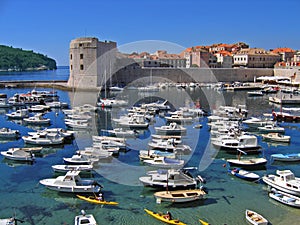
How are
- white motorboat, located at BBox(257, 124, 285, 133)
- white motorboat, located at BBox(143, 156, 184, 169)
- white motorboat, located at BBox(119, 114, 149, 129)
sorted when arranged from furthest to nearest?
white motorboat, located at BBox(119, 114, 149, 129) → white motorboat, located at BBox(257, 124, 285, 133) → white motorboat, located at BBox(143, 156, 184, 169)

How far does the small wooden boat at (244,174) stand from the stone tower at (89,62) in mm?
35191

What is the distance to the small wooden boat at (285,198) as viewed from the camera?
11.3 metres

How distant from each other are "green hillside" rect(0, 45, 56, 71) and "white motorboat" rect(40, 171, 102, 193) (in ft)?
442

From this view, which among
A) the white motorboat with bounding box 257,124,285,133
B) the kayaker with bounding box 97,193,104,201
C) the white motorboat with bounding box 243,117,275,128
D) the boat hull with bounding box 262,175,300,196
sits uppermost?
the white motorboat with bounding box 243,117,275,128

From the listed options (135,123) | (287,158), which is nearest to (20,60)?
(135,123)

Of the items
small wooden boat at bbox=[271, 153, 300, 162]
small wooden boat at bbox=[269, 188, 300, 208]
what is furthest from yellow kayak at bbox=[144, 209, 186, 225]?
small wooden boat at bbox=[271, 153, 300, 162]

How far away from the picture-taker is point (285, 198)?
1155 cm

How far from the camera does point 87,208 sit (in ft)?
36.5

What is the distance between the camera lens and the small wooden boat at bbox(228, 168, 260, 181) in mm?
Answer: 13422

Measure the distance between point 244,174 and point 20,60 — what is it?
477 ft

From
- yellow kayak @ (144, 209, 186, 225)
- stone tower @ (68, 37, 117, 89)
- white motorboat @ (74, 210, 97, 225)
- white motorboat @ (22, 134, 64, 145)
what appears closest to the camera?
white motorboat @ (74, 210, 97, 225)

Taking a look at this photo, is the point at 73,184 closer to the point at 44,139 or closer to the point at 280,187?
the point at 280,187

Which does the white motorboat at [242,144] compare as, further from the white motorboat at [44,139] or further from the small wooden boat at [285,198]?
the white motorboat at [44,139]

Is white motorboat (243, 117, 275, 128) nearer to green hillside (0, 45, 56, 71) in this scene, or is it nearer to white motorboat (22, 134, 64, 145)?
white motorboat (22, 134, 64, 145)
